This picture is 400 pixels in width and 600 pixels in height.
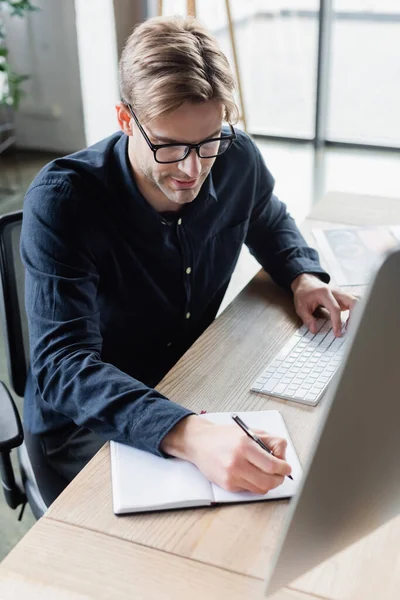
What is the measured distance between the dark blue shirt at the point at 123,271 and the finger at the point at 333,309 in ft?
0.37

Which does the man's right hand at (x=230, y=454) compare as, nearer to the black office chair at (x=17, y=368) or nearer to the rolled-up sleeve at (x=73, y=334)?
the rolled-up sleeve at (x=73, y=334)

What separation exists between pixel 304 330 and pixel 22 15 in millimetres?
3340

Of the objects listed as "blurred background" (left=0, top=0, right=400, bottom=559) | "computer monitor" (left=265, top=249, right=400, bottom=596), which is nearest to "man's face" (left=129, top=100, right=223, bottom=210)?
"computer monitor" (left=265, top=249, right=400, bottom=596)

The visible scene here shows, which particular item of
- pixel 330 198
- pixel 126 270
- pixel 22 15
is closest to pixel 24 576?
pixel 126 270

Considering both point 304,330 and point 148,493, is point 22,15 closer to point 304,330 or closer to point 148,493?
point 304,330

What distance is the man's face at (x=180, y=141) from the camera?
1.20 meters

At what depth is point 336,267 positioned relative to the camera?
1.64 m

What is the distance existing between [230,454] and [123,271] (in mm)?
514

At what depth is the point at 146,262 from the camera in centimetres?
140

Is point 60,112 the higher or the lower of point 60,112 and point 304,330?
the lower

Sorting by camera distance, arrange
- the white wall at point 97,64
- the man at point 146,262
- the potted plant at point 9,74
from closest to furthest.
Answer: the man at point 146,262, the potted plant at point 9,74, the white wall at point 97,64

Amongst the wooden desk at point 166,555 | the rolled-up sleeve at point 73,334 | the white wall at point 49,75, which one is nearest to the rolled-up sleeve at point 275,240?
the rolled-up sleeve at point 73,334

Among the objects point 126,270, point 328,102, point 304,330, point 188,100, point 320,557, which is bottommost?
point 328,102

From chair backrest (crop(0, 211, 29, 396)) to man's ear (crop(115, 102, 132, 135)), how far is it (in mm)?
261
